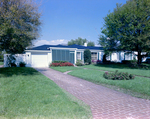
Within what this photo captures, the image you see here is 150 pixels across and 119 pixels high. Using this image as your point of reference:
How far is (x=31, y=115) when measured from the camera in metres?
4.17

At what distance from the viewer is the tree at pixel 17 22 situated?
820 cm

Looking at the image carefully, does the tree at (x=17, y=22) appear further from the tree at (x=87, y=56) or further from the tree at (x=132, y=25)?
the tree at (x=87, y=56)

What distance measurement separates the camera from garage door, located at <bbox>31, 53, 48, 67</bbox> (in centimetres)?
1969

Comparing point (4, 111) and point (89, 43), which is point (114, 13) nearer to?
point (4, 111)

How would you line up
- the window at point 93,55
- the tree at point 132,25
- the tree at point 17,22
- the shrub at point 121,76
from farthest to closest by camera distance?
the window at point 93,55, the tree at point 132,25, the shrub at point 121,76, the tree at point 17,22

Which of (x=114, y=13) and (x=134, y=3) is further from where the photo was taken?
(x=114, y=13)

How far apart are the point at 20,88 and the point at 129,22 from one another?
589 inches

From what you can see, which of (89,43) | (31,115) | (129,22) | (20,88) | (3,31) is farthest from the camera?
(89,43)

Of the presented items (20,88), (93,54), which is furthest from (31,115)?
(93,54)

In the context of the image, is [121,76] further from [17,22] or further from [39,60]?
[39,60]

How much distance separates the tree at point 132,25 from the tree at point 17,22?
1090 centimetres

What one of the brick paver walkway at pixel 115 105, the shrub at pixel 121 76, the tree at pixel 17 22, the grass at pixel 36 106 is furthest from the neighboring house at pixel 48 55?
the brick paver walkway at pixel 115 105

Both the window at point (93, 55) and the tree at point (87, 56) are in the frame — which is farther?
the window at point (93, 55)

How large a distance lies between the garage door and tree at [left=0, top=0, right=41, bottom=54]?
9654mm
